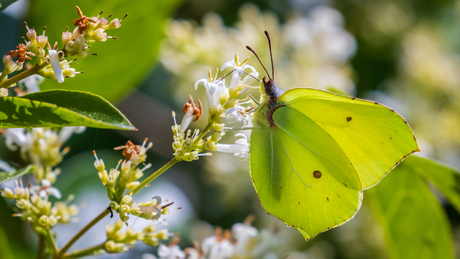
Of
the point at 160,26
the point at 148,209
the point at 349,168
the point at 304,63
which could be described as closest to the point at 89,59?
the point at 160,26

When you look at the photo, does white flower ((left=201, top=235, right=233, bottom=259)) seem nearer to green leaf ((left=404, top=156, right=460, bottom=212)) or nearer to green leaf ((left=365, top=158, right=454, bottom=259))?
green leaf ((left=365, top=158, right=454, bottom=259))

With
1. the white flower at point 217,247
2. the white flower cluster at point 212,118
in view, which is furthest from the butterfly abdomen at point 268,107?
the white flower at point 217,247

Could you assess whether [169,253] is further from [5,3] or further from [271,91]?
[5,3]

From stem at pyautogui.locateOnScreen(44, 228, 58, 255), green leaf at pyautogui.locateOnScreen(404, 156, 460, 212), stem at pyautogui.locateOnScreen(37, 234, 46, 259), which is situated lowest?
green leaf at pyautogui.locateOnScreen(404, 156, 460, 212)

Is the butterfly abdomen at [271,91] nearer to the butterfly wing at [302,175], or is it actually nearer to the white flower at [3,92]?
the butterfly wing at [302,175]

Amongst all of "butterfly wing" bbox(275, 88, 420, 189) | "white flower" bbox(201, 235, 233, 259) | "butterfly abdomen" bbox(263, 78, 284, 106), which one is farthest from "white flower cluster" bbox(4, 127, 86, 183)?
"butterfly wing" bbox(275, 88, 420, 189)

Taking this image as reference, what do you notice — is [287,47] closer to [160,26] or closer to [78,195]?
[160,26]
